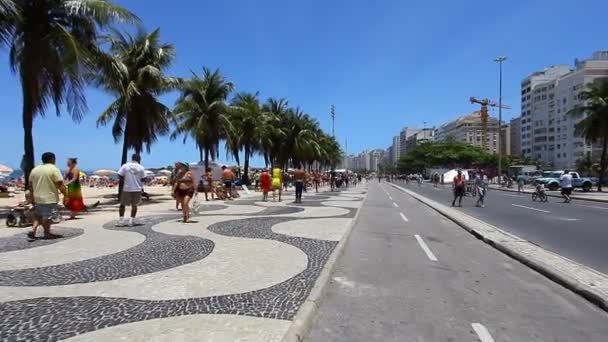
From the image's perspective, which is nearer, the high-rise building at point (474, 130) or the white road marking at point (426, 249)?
the white road marking at point (426, 249)

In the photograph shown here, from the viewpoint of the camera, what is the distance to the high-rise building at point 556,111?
111 meters

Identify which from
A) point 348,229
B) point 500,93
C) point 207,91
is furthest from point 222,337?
point 500,93

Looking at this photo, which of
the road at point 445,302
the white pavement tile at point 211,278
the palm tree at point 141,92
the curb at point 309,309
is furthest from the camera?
the palm tree at point 141,92

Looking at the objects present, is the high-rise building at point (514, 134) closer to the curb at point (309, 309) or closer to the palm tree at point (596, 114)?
the palm tree at point (596, 114)

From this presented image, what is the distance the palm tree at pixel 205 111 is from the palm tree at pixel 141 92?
8897 millimetres

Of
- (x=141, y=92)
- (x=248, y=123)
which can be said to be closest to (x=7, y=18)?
(x=141, y=92)

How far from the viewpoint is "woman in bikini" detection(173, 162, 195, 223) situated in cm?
1302

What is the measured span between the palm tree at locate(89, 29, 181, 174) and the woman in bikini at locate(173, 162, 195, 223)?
10.2 m

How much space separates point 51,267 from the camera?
7086 millimetres

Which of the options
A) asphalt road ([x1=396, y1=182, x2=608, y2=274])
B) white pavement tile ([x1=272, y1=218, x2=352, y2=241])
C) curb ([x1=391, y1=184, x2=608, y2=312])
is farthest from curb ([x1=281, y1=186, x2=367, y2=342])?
asphalt road ([x1=396, y1=182, x2=608, y2=274])

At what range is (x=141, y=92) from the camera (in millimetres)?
23219

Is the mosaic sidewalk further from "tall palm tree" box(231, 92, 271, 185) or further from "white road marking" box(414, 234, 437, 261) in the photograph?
"tall palm tree" box(231, 92, 271, 185)

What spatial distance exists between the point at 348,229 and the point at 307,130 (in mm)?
43434

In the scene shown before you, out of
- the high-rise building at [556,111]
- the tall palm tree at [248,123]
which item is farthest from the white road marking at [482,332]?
the high-rise building at [556,111]
